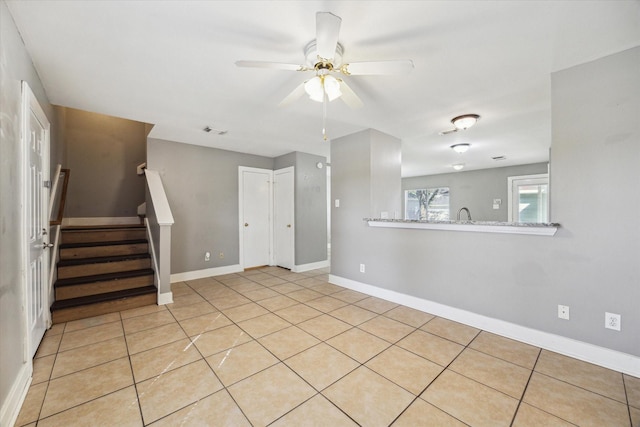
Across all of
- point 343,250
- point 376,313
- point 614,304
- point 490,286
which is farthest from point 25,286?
point 614,304

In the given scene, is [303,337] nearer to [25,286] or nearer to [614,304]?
[25,286]

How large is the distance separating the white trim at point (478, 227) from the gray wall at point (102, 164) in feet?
15.7

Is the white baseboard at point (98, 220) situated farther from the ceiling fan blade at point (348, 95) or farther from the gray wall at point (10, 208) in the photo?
the ceiling fan blade at point (348, 95)

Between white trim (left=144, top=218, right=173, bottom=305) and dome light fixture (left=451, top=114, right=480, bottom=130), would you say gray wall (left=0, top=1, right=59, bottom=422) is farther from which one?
dome light fixture (left=451, top=114, right=480, bottom=130)

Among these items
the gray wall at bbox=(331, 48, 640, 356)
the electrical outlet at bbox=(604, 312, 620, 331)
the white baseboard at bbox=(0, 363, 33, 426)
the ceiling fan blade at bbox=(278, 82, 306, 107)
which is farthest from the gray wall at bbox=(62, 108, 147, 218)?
the electrical outlet at bbox=(604, 312, 620, 331)

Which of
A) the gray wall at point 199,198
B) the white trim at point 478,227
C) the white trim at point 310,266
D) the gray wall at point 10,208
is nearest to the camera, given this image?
the gray wall at point 10,208

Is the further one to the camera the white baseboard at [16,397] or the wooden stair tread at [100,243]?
the wooden stair tread at [100,243]

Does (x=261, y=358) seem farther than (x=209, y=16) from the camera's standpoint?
Yes

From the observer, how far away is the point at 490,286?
2.58 metres

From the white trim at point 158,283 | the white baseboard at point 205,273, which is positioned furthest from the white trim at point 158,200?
the white baseboard at point 205,273

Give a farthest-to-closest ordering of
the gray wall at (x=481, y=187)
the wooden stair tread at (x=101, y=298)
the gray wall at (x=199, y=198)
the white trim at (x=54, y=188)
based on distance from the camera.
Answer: the gray wall at (x=481, y=187) → the gray wall at (x=199, y=198) → the white trim at (x=54, y=188) → the wooden stair tread at (x=101, y=298)

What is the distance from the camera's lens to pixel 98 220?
473 cm

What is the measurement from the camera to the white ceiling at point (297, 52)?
1.54 metres

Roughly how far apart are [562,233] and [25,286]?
4.14 m
